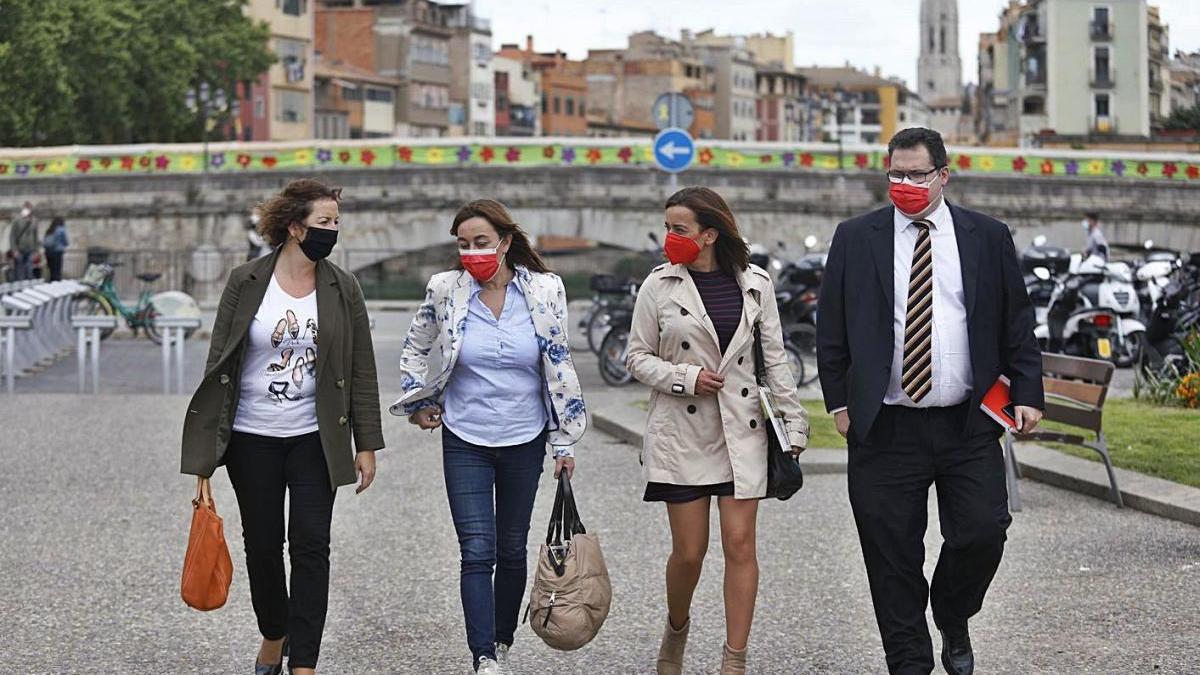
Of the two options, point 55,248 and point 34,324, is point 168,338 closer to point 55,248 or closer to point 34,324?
point 34,324

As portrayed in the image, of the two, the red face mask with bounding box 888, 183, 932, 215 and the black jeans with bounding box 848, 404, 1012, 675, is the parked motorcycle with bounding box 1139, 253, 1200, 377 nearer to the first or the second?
the black jeans with bounding box 848, 404, 1012, 675

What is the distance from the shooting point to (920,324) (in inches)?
249

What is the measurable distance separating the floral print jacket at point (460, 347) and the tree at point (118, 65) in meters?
43.9

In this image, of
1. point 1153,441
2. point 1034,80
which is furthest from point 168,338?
point 1034,80

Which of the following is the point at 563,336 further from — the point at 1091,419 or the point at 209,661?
the point at 1091,419

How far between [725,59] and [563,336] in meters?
154

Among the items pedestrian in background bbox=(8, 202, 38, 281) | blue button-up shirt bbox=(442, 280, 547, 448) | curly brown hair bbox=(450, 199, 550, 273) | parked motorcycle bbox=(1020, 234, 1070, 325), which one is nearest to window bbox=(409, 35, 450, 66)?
pedestrian in background bbox=(8, 202, 38, 281)

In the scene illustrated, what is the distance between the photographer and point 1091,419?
11.2 meters

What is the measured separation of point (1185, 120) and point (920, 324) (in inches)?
2542

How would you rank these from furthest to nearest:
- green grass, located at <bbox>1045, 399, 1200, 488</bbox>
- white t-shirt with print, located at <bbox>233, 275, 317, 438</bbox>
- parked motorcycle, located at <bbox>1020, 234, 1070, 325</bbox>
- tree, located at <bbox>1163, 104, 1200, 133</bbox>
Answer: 1. tree, located at <bbox>1163, 104, 1200, 133</bbox>
2. parked motorcycle, located at <bbox>1020, 234, 1070, 325</bbox>
3. green grass, located at <bbox>1045, 399, 1200, 488</bbox>
4. white t-shirt with print, located at <bbox>233, 275, 317, 438</bbox>

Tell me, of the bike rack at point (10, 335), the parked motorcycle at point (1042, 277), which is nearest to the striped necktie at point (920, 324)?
the bike rack at point (10, 335)

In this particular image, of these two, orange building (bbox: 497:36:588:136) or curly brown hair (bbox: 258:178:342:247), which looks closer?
curly brown hair (bbox: 258:178:342:247)

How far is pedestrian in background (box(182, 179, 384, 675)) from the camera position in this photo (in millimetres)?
6359

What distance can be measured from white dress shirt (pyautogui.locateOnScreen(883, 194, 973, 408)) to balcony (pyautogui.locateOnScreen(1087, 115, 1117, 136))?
99.4 metres
